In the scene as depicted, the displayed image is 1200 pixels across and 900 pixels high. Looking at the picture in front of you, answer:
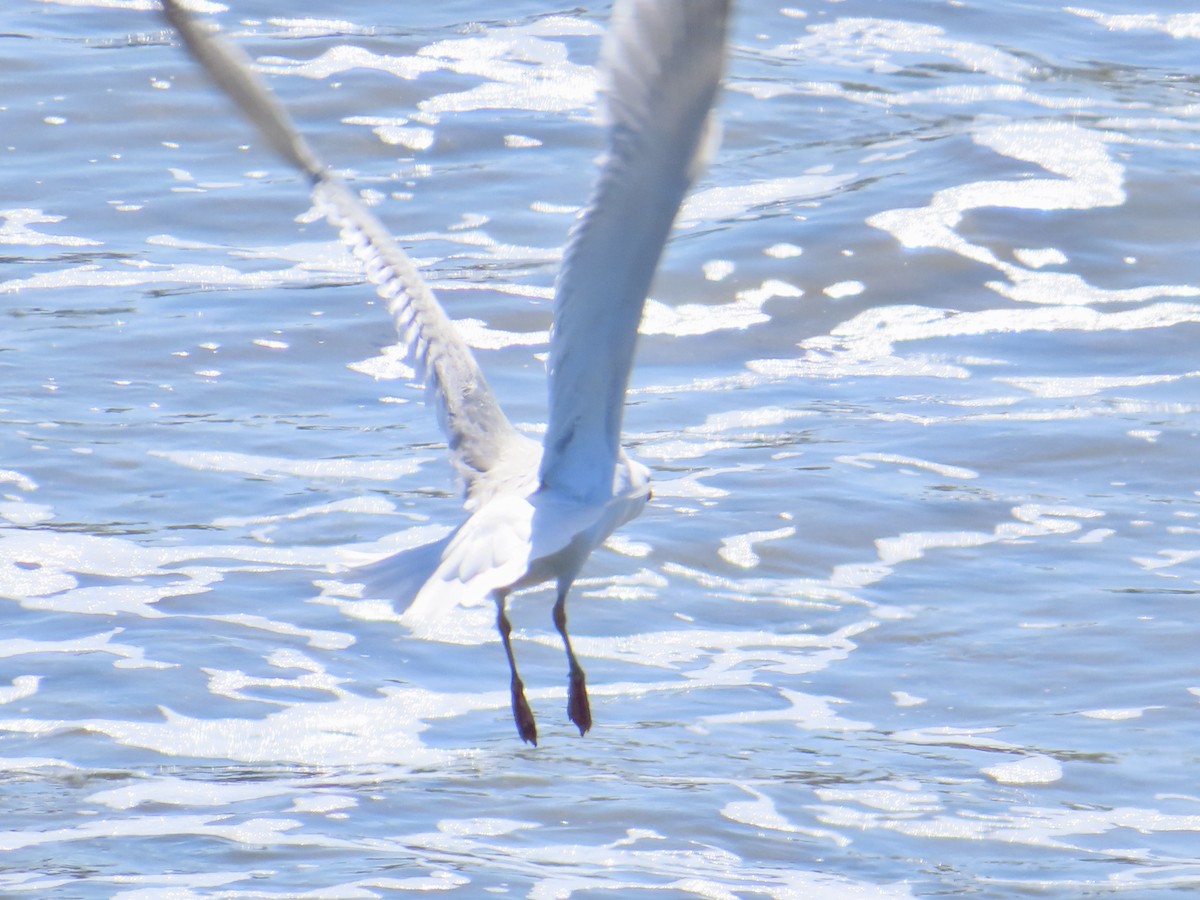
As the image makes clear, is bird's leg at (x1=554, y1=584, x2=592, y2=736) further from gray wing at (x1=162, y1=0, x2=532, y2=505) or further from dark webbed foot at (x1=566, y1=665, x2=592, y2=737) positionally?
gray wing at (x1=162, y1=0, x2=532, y2=505)

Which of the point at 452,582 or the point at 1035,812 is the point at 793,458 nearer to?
the point at 1035,812

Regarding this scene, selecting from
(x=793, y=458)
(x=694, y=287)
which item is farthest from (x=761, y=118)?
(x=793, y=458)

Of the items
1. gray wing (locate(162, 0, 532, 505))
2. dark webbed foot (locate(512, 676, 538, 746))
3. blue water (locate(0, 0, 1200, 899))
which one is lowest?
blue water (locate(0, 0, 1200, 899))

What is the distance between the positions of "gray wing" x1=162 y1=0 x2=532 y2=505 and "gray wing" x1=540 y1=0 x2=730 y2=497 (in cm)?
53

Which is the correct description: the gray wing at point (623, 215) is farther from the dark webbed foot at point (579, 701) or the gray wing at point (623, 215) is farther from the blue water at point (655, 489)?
the dark webbed foot at point (579, 701)

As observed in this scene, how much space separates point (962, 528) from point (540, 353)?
2635mm

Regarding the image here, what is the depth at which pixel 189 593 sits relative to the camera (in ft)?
23.2

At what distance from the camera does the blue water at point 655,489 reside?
218 inches

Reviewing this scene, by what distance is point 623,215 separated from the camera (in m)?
4.20

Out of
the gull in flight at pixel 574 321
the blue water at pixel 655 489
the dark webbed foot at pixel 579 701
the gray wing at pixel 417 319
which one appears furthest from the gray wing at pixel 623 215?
the dark webbed foot at pixel 579 701

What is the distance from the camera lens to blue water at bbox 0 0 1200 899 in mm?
5527

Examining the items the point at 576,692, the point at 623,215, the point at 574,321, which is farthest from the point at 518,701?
the point at 623,215

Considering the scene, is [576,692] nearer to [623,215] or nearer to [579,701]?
[579,701]

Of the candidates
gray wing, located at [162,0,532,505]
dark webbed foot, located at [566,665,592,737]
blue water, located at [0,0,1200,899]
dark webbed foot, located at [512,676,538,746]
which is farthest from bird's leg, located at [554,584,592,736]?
gray wing, located at [162,0,532,505]
